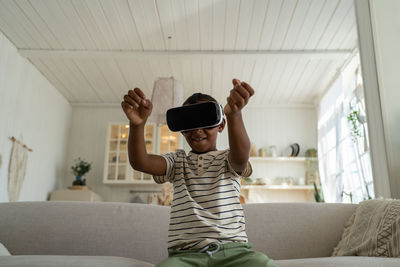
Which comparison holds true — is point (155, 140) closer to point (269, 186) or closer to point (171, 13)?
point (269, 186)

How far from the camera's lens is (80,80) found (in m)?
4.98

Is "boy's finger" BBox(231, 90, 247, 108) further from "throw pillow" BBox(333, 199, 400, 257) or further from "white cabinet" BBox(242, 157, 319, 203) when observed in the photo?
→ "white cabinet" BBox(242, 157, 319, 203)

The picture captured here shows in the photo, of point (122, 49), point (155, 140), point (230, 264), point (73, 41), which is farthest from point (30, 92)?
point (230, 264)

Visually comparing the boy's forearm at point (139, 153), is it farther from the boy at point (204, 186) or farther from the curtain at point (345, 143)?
the curtain at point (345, 143)

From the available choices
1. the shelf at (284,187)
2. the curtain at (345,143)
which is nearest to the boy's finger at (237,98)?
the curtain at (345,143)

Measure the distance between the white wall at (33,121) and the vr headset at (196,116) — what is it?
11.4 ft

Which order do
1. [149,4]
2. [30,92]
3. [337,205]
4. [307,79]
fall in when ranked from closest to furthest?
[337,205]
[149,4]
[30,92]
[307,79]

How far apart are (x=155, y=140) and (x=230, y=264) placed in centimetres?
454

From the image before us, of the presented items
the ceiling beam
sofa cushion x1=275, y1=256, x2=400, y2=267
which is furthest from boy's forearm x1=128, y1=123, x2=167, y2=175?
the ceiling beam

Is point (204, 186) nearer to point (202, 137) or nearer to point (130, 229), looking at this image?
point (202, 137)

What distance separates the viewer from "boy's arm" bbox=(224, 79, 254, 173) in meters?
0.85

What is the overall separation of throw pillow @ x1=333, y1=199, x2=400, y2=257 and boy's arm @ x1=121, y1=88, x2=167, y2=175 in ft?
2.63

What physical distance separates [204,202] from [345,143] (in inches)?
145

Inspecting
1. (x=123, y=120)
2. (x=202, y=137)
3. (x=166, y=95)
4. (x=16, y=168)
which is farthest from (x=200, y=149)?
(x=123, y=120)
